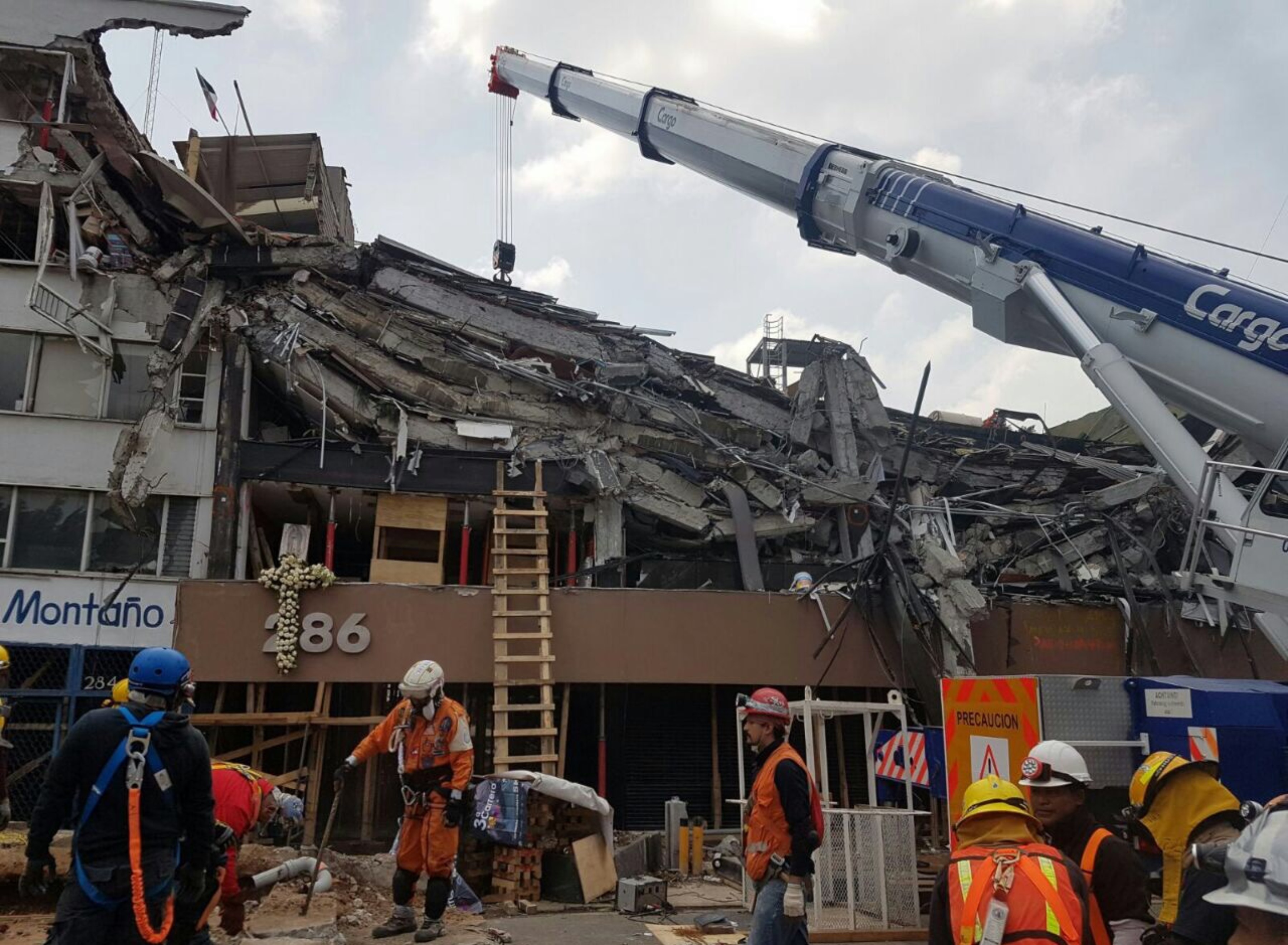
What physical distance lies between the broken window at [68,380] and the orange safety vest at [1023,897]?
53.0 feet

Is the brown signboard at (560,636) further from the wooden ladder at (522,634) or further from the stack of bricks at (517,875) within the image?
the stack of bricks at (517,875)

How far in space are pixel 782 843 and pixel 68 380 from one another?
15.0 m

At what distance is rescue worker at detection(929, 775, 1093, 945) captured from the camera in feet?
8.84

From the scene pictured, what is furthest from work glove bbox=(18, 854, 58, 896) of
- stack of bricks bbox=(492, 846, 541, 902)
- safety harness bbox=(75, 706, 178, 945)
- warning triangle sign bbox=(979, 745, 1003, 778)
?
warning triangle sign bbox=(979, 745, 1003, 778)

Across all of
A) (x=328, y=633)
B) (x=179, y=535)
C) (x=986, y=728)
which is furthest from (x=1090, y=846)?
(x=179, y=535)

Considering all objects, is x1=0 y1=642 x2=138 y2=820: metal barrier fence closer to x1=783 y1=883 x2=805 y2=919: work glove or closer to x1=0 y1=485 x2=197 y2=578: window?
x1=0 y1=485 x2=197 y2=578: window

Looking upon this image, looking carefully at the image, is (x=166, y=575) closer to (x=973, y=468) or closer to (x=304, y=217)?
(x=304, y=217)

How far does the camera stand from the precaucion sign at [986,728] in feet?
25.4

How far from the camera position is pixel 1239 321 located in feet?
27.9

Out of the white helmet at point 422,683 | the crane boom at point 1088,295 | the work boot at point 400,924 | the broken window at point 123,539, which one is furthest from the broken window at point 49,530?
the crane boom at point 1088,295

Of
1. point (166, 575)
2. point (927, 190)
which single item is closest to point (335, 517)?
point (166, 575)

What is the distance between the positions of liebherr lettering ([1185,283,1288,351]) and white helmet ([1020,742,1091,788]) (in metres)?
5.69

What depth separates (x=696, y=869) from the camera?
11.8 meters

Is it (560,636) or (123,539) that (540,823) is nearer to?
(560,636)
